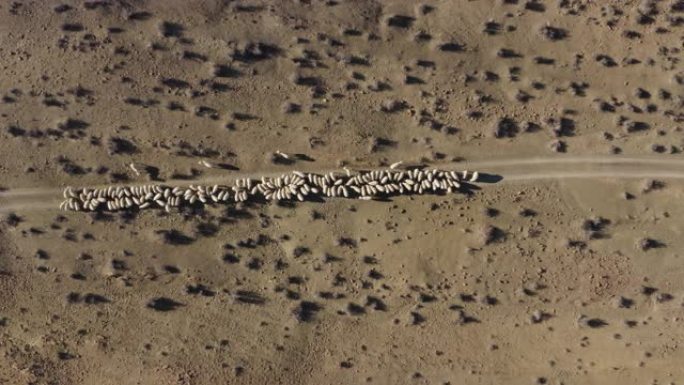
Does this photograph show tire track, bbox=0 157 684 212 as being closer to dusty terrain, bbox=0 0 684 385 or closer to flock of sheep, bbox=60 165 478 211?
dusty terrain, bbox=0 0 684 385

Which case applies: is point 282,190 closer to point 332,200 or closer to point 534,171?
point 332,200

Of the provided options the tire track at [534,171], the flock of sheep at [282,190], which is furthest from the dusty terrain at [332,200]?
the flock of sheep at [282,190]

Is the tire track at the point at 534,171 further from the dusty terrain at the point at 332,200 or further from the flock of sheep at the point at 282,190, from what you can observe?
the flock of sheep at the point at 282,190
